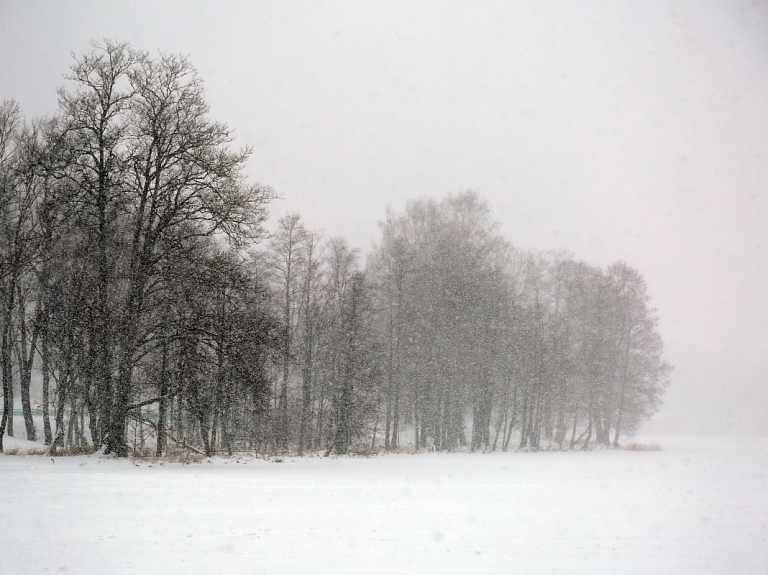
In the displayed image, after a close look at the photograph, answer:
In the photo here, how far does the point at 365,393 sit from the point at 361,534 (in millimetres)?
19255

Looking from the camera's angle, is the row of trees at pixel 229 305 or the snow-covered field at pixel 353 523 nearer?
the snow-covered field at pixel 353 523

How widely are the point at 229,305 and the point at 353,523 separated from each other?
45.9 feet

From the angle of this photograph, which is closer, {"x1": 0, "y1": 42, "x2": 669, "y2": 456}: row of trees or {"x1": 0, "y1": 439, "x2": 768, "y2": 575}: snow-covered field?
{"x1": 0, "y1": 439, "x2": 768, "y2": 575}: snow-covered field

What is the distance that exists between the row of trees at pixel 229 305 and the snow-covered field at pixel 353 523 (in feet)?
13.8

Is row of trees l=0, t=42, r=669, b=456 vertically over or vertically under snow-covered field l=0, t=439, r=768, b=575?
over

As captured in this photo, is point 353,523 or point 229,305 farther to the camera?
point 229,305

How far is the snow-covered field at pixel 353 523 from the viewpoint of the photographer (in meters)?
7.83

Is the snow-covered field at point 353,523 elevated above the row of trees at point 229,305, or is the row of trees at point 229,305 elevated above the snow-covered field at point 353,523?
the row of trees at point 229,305

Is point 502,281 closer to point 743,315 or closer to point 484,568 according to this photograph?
point 484,568

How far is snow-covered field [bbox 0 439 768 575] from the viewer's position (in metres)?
7.83

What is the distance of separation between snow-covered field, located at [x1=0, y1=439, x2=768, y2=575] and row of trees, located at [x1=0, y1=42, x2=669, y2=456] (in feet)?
13.8

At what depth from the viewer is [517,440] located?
50500 millimetres

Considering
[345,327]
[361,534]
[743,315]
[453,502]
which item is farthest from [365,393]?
[743,315]

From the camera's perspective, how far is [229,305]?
23.1m
